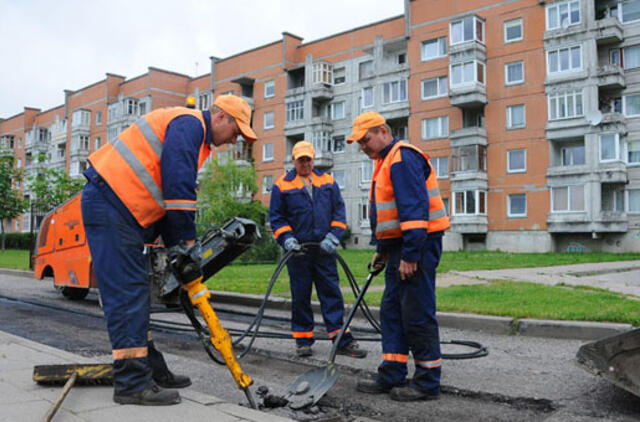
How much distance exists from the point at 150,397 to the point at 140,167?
4.91ft

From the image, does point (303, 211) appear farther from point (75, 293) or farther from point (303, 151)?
point (75, 293)

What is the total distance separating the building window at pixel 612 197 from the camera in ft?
105

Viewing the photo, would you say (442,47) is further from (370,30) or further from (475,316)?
(475,316)

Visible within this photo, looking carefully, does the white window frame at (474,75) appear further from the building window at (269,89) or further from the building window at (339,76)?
the building window at (269,89)

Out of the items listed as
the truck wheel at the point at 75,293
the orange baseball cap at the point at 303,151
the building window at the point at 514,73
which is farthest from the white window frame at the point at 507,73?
the orange baseball cap at the point at 303,151

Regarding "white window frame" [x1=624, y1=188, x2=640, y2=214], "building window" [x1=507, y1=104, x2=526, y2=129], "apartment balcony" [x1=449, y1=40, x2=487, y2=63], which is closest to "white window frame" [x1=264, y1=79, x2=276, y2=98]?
"apartment balcony" [x1=449, y1=40, x2=487, y2=63]

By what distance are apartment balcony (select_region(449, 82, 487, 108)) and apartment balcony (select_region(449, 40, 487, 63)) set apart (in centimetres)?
176

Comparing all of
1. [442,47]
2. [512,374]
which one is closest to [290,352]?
[512,374]

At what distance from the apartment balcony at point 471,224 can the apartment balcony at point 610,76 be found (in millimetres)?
9915

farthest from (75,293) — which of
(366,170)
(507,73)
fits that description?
(366,170)

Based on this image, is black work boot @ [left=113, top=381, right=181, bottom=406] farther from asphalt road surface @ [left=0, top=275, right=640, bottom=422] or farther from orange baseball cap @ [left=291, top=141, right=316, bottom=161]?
orange baseball cap @ [left=291, top=141, right=316, bottom=161]

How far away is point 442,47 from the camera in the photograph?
127ft

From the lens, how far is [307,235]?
622 cm

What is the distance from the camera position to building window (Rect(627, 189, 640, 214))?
31219 mm
